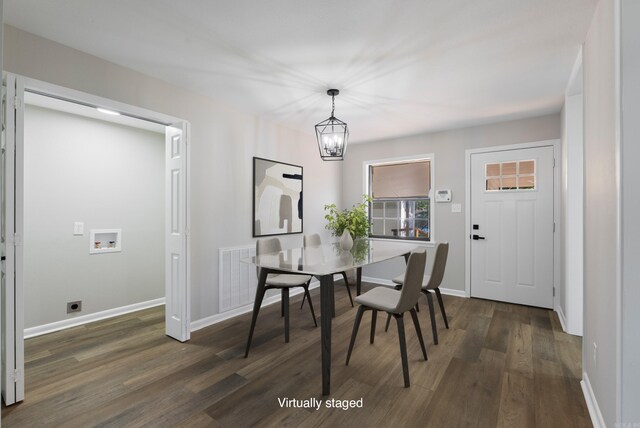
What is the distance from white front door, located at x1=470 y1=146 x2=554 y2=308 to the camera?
3.79 metres

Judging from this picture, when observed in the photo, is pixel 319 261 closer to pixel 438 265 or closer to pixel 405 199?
pixel 438 265

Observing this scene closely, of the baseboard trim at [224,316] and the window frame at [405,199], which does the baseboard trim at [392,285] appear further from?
the baseboard trim at [224,316]

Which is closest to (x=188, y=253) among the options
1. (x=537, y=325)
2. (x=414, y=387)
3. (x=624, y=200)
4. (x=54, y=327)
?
(x=54, y=327)

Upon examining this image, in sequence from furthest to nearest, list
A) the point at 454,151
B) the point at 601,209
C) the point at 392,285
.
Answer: the point at 392,285, the point at 454,151, the point at 601,209

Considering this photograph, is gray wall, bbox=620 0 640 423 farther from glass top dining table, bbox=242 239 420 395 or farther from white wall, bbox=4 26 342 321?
white wall, bbox=4 26 342 321

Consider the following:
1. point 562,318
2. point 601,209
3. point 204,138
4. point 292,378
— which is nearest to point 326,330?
point 292,378

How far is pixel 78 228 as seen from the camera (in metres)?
3.36

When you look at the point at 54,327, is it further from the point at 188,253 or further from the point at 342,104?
the point at 342,104

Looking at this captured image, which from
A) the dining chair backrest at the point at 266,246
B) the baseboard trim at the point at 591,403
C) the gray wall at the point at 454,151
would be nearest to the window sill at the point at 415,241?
the gray wall at the point at 454,151

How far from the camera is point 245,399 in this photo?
6.56 feet

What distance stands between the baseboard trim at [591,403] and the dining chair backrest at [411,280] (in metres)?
1.11

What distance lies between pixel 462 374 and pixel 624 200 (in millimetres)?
1587

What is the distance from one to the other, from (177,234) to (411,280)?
2.15m

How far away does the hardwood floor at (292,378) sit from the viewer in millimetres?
1835
